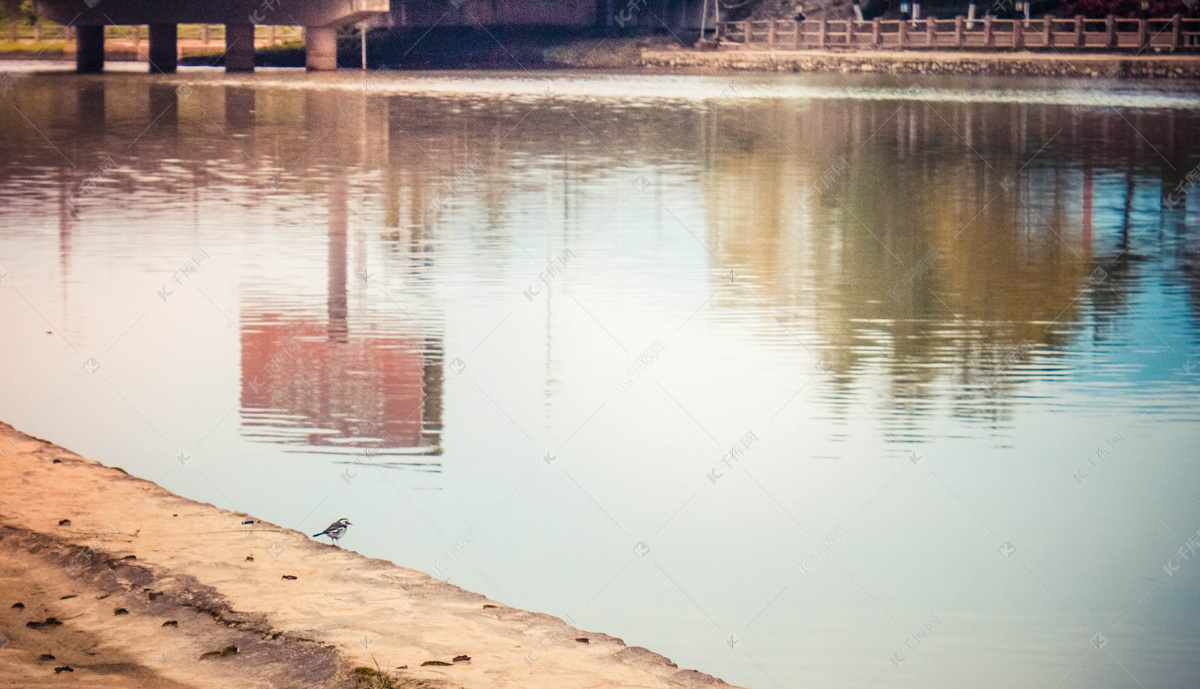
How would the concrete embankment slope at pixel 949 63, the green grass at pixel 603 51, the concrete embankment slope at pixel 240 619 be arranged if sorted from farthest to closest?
the green grass at pixel 603 51
the concrete embankment slope at pixel 949 63
the concrete embankment slope at pixel 240 619

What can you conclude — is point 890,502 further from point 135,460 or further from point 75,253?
point 75,253

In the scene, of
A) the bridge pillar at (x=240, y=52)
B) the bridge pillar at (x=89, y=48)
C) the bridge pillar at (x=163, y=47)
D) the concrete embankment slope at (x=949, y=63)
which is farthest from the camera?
the bridge pillar at (x=163, y=47)

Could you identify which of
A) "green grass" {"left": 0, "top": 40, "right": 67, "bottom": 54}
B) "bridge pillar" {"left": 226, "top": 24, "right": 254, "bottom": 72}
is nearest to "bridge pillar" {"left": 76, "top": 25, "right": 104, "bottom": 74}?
"bridge pillar" {"left": 226, "top": 24, "right": 254, "bottom": 72}

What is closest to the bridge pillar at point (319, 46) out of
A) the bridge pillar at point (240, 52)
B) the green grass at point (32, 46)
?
the bridge pillar at point (240, 52)

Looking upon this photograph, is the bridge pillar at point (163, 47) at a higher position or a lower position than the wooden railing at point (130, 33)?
lower

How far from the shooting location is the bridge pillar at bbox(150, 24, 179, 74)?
74.9 m

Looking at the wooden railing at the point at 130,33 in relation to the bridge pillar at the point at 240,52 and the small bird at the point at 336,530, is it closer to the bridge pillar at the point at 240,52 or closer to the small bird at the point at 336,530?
the bridge pillar at the point at 240,52

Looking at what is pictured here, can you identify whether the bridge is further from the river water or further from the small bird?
the small bird

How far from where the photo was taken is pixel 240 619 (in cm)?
692

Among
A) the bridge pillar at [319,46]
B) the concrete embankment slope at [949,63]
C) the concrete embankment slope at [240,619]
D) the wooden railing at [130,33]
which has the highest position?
the wooden railing at [130,33]

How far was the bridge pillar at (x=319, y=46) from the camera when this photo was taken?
2911 inches

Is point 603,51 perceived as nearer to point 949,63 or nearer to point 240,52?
point 240,52

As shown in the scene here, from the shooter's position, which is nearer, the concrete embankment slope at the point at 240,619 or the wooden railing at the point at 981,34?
the concrete embankment slope at the point at 240,619

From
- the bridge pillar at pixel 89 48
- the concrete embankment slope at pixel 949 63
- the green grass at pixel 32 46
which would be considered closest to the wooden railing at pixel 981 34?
the concrete embankment slope at pixel 949 63
